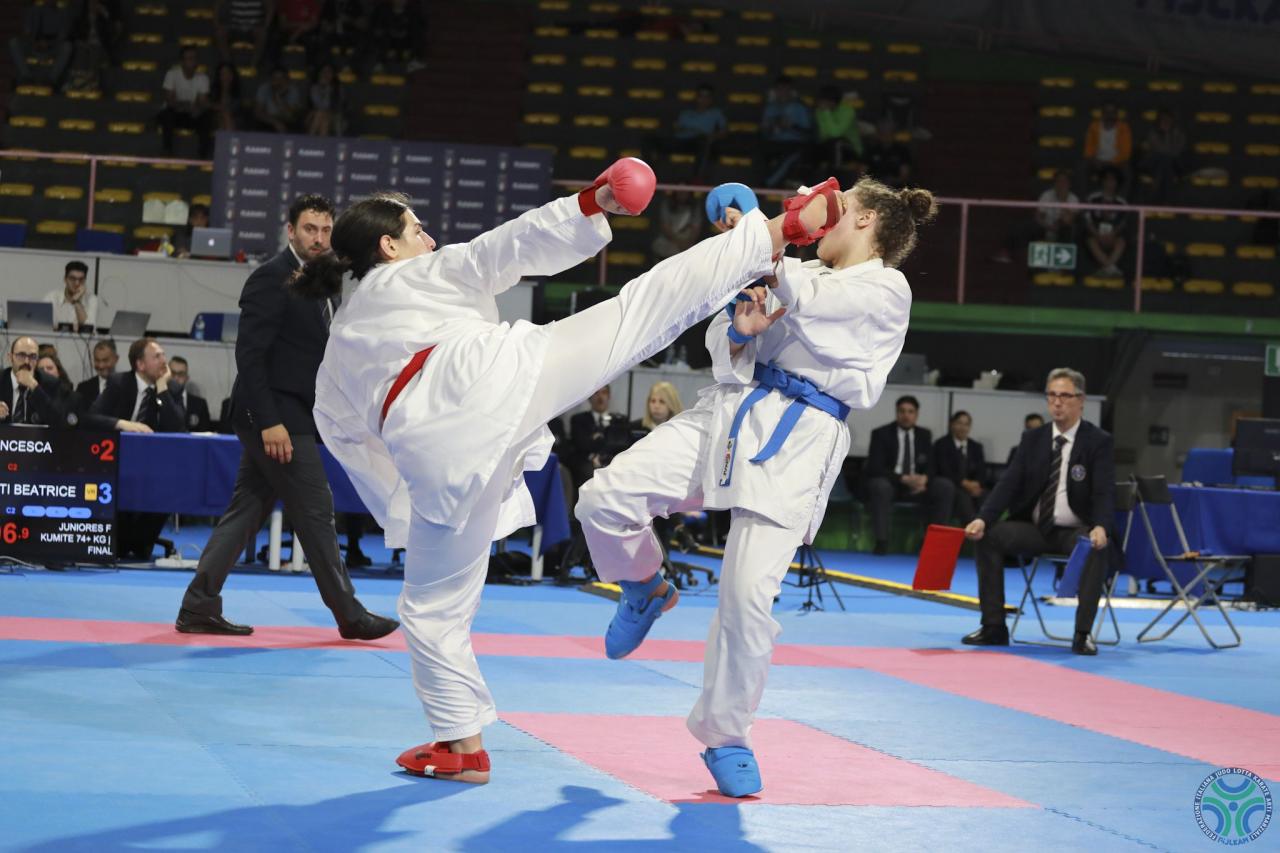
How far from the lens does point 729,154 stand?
18828 millimetres

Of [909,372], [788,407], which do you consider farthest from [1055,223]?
[788,407]

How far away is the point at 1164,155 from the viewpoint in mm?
18500

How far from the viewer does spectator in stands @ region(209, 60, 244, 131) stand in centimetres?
1858

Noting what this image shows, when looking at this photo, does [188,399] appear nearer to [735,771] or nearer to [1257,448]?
[1257,448]

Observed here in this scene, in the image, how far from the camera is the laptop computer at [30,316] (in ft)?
43.3

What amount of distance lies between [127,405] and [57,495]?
1.38 meters

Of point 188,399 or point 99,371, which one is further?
point 188,399

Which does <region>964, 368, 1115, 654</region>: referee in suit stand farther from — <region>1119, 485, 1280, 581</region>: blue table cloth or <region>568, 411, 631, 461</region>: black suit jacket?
<region>568, 411, 631, 461</region>: black suit jacket

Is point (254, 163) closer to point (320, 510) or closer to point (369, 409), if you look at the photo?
point (320, 510)

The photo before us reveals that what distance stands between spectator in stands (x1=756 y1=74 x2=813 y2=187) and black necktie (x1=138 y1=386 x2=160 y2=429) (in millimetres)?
8969

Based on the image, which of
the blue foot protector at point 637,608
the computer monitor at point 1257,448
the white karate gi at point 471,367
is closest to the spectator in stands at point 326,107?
the computer monitor at point 1257,448

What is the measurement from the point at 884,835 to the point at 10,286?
12.9 metres

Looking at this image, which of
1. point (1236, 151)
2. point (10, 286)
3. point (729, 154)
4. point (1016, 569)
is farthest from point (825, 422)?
point (1236, 151)

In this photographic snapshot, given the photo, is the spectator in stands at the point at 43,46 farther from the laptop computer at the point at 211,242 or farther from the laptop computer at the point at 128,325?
the laptop computer at the point at 128,325
